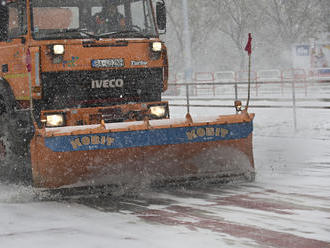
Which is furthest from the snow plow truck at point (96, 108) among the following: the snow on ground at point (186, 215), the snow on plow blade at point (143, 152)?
the snow on ground at point (186, 215)

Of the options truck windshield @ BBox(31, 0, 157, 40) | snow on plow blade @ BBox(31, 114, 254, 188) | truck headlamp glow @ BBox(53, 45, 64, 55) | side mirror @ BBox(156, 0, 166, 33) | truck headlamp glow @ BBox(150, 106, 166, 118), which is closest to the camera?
snow on plow blade @ BBox(31, 114, 254, 188)

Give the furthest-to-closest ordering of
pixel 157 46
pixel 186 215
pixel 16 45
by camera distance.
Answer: pixel 157 46 → pixel 16 45 → pixel 186 215

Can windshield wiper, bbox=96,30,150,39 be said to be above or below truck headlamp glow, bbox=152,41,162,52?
above

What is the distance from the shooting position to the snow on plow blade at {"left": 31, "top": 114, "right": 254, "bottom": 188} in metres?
7.83

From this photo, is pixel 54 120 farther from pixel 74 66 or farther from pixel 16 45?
pixel 16 45

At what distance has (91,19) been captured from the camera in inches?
357

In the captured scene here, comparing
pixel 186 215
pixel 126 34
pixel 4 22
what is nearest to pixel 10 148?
pixel 4 22

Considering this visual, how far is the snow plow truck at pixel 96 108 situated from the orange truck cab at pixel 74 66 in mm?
13

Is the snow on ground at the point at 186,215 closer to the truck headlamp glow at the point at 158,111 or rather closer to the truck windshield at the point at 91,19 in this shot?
the truck headlamp glow at the point at 158,111

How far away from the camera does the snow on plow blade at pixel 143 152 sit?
7.83m

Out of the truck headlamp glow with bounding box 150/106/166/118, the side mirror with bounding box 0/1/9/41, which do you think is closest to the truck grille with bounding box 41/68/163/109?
the truck headlamp glow with bounding box 150/106/166/118

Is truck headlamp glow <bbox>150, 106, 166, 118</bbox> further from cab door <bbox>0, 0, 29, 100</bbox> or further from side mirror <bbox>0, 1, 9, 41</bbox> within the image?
side mirror <bbox>0, 1, 9, 41</bbox>

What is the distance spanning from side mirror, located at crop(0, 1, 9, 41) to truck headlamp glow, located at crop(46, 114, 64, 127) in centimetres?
127

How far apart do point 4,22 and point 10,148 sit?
1.63m
